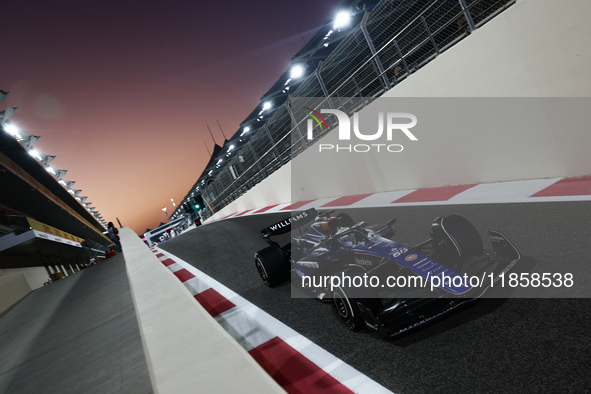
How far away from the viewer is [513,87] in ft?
15.8

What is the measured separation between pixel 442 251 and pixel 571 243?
104 centimetres

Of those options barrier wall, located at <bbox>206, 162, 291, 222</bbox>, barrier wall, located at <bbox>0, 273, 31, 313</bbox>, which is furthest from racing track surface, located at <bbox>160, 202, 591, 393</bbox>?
barrier wall, located at <bbox>206, 162, 291, 222</bbox>

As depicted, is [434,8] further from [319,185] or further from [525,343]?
[525,343]

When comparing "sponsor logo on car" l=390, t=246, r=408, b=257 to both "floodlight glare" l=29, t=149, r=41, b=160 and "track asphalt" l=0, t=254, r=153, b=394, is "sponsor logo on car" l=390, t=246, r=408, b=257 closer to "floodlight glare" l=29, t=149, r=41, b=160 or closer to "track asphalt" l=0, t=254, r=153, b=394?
"track asphalt" l=0, t=254, r=153, b=394

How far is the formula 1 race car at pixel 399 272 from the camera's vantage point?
2.48 metres

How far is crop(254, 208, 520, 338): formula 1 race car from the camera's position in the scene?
248cm

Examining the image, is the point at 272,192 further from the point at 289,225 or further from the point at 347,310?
the point at 347,310

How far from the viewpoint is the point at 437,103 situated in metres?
6.06

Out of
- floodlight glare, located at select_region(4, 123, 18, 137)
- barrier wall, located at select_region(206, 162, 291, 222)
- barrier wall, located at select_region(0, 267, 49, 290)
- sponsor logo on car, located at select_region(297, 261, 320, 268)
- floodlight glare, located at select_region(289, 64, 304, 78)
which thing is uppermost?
floodlight glare, located at select_region(4, 123, 18, 137)

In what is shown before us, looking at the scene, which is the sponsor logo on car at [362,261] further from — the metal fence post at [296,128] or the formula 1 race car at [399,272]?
the metal fence post at [296,128]

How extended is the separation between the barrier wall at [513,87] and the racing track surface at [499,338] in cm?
123

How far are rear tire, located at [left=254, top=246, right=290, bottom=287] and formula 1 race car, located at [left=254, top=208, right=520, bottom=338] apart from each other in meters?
0.26

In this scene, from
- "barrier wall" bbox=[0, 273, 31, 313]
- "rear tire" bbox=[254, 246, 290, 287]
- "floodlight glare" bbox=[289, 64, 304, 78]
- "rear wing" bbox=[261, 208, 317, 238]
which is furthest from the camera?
"floodlight glare" bbox=[289, 64, 304, 78]

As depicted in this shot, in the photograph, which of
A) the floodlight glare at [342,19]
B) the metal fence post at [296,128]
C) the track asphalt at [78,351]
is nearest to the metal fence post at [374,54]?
the floodlight glare at [342,19]
